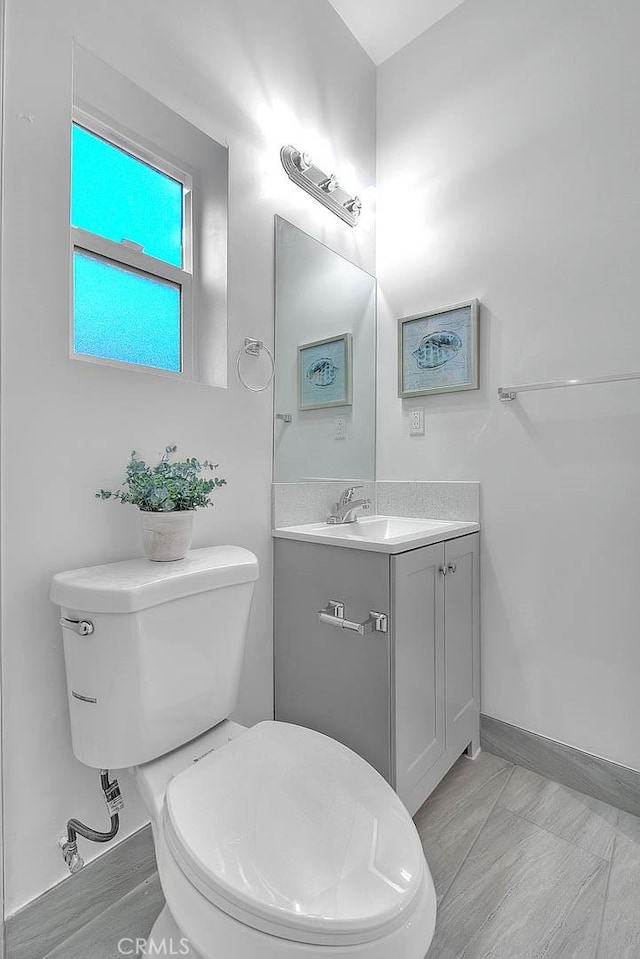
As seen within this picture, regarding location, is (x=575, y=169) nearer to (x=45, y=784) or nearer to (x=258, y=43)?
(x=258, y=43)

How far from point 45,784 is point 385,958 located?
777 millimetres

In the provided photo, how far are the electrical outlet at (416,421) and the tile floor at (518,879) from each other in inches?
47.8

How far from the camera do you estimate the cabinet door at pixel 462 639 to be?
60.8 inches

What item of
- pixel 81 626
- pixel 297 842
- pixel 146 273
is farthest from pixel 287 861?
pixel 146 273

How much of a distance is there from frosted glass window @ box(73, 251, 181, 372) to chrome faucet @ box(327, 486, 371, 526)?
74cm

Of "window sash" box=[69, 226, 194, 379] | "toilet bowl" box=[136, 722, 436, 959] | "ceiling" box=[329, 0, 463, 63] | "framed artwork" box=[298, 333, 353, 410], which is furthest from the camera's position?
"ceiling" box=[329, 0, 463, 63]

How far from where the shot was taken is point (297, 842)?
2.55 feet

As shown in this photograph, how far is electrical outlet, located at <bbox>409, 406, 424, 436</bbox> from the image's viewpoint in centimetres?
193

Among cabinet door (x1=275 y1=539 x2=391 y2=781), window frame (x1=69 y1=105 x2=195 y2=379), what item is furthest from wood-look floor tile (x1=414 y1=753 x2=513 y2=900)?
window frame (x1=69 y1=105 x2=195 y2=379)

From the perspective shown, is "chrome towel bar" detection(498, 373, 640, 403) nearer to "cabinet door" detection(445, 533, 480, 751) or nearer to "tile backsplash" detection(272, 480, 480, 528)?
"tile backsplash" detection(272, 480, 480, 528)

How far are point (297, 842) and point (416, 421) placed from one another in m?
1.48

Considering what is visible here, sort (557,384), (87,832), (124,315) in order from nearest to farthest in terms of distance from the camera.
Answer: (87,832) → (124,315) → (557,384)

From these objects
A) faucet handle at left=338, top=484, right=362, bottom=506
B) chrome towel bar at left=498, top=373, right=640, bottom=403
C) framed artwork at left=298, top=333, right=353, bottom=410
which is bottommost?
faucet handle at left=338, top=484, right=362, bottom=506

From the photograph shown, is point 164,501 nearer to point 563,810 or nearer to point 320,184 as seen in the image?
point 320,184
